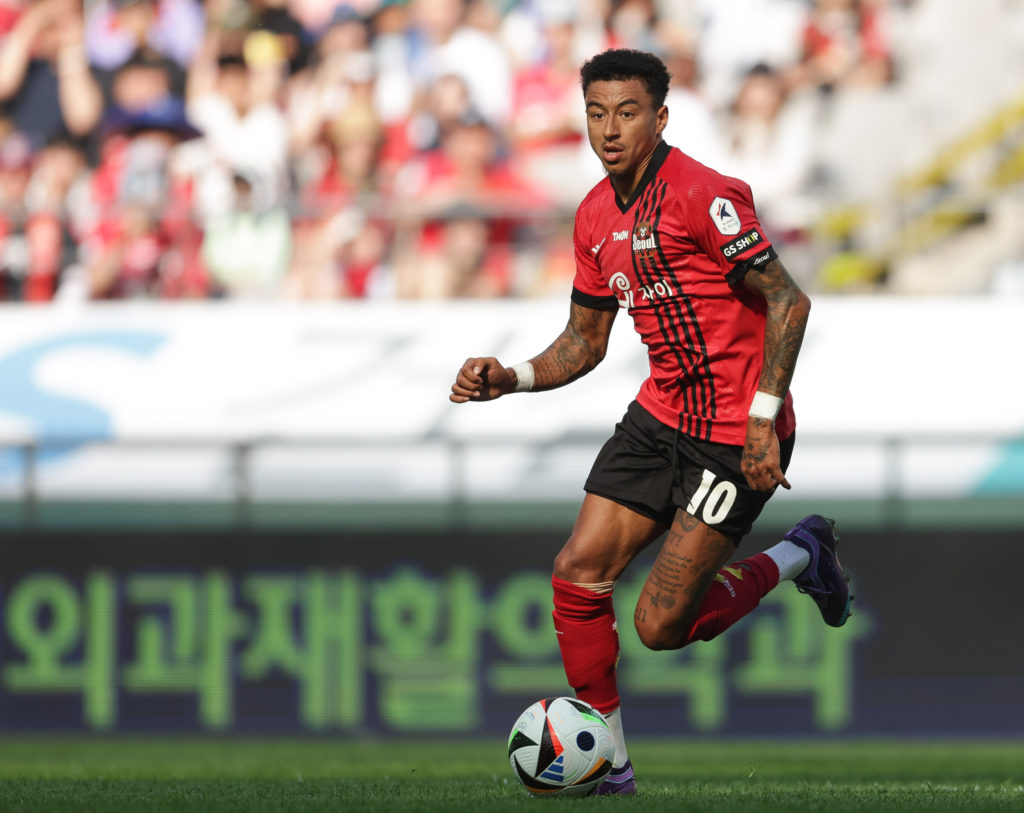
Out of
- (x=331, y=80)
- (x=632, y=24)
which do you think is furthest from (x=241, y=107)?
(x=632, y=24)

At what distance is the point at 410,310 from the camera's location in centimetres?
1140

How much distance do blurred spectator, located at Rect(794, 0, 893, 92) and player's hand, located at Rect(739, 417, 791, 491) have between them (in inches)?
317

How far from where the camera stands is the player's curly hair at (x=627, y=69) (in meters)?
5.04

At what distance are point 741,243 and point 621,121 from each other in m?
0.58

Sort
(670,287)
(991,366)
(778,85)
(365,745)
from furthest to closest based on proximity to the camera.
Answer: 1. (778,85)
2. (991,366)
3. (365,745)
4. (670,287)

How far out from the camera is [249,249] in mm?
11461

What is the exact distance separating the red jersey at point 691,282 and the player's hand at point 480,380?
50 cm

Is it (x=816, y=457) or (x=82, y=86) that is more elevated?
(x=82, y=86)

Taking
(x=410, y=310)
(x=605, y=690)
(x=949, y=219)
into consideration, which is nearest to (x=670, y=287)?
(x=605, y=690)

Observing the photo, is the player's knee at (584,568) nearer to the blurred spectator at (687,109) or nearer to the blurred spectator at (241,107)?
the blurred spectator at (687,109)

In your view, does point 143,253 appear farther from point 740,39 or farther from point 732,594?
point 732,594

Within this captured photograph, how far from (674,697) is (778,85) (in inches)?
207

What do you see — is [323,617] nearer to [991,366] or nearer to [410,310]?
[410,310]

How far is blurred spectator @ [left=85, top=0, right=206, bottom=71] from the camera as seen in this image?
504 inches
